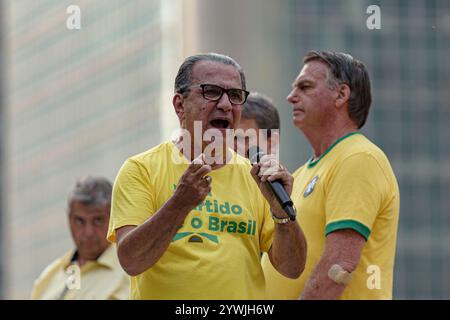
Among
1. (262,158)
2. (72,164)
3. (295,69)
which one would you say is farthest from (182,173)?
(72,164)

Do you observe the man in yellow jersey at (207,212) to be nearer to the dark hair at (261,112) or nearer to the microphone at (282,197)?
the microphone at (282,197)

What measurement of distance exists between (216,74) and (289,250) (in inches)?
32.8

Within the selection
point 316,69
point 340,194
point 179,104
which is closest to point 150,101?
point 316,69

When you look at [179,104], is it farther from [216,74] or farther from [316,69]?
[316,69]

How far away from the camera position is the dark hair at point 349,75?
739cm

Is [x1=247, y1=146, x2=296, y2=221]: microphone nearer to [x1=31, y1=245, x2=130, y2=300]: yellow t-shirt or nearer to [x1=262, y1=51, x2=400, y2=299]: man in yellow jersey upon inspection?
[x1=262, y1=51, x2=400, y2=299]: man in yellow jersey

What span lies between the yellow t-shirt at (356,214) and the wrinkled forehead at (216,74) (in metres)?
0.89

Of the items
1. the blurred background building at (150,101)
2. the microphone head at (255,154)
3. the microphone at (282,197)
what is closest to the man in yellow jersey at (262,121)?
the microphone head at (255,154)

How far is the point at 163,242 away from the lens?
20.2ft

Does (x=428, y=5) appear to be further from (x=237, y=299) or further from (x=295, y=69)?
(x=237, y=299)

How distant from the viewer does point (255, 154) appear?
645cm

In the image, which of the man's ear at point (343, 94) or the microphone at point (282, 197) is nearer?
the microphone at point (282, 197)

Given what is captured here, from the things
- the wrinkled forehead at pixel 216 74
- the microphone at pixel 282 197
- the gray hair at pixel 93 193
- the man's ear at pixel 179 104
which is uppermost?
the wrinkled forehead at pixel 216 74

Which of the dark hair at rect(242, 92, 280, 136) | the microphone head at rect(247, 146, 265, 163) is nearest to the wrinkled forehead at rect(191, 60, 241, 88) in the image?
the microphone head at rect(247, 146, 265, 163)
